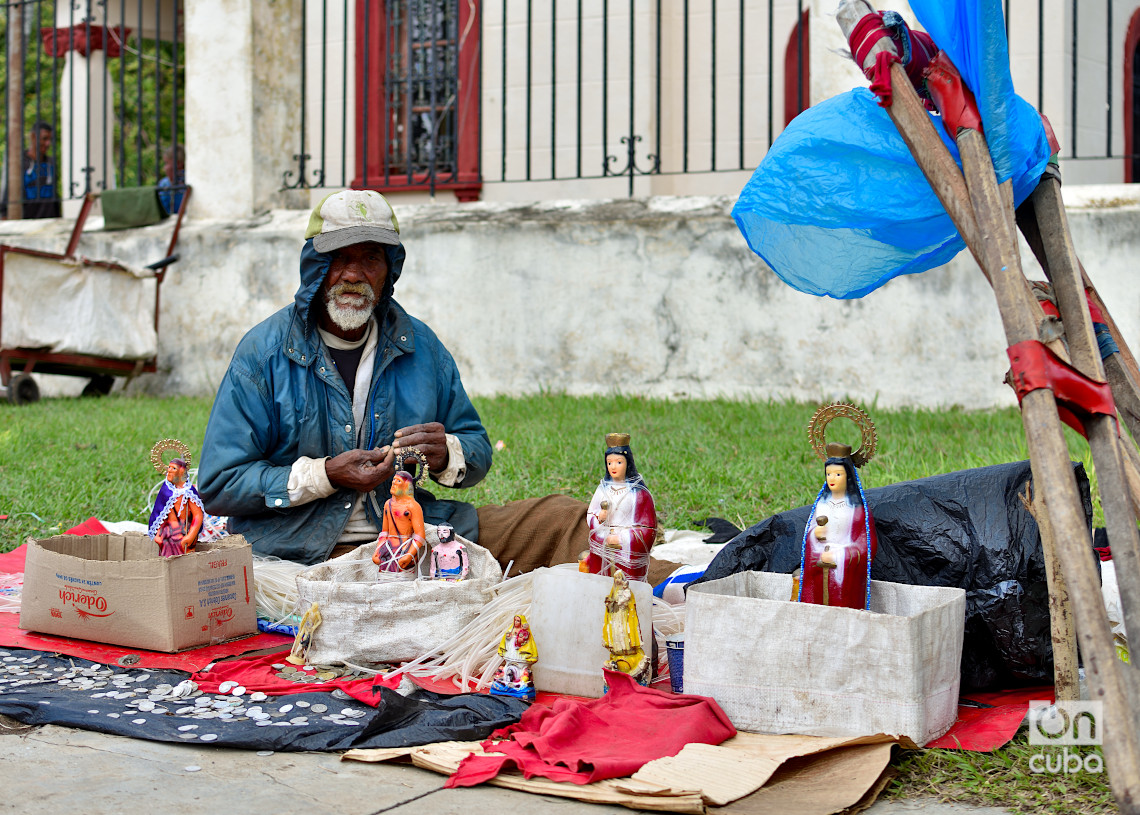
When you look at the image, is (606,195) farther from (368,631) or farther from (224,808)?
(224,808)

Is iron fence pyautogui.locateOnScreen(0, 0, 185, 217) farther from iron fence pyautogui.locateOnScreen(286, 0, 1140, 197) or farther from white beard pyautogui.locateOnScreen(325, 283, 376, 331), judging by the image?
white beard pyautogui.locateOnScreen(325, 283, 376, 331)

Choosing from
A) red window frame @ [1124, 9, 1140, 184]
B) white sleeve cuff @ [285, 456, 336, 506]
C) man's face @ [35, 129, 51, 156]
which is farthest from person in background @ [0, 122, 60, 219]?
red window frame @ [1124, 9, 1140, 184]

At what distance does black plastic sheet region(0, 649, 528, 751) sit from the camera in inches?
102

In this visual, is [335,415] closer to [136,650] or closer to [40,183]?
[136,650]

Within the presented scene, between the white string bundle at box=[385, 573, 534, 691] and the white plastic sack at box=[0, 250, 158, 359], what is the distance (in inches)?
243

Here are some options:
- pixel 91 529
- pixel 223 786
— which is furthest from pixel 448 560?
pixel 91 529

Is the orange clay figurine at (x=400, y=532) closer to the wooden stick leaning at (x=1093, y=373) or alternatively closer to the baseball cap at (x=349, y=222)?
the baseball cap at (x=349, y=222)

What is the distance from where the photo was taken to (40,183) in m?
10.6

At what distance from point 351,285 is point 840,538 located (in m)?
1.82

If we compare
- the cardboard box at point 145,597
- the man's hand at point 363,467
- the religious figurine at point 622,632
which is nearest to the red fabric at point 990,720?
the religious figurine at point 622,632

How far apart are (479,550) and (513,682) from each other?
657mm

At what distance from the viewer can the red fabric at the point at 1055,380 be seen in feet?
7.16

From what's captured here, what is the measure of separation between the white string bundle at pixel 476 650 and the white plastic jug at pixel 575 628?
15cm

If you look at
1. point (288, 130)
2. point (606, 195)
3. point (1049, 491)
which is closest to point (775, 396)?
point (606, 195)
